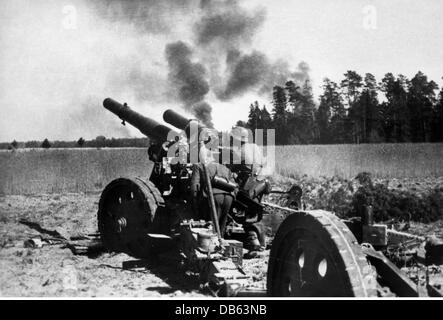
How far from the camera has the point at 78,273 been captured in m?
7.64

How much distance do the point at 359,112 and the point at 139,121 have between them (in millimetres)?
23356

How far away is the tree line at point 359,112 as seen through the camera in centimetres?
2298

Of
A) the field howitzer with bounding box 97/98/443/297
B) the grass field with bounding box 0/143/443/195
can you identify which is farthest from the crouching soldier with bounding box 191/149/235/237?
the grass field with bounding box 0/143/443/195

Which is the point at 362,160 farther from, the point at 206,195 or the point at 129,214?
the point at 206,195

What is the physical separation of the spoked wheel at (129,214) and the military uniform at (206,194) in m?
0.73

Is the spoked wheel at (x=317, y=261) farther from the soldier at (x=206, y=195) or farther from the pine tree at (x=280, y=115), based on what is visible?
the pine tree at (x=280, y=115)

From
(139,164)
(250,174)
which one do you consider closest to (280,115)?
(139,164)

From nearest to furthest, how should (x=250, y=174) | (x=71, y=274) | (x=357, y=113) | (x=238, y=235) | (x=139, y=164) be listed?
(x=71, y=274) < (x=238, y=235) < (x=250, y=174) < (x=139, y=164) < (x=357, y=113)

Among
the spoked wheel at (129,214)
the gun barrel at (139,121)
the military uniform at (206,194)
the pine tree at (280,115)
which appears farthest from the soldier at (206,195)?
the pine tree at (280,115)

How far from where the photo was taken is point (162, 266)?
8.20m

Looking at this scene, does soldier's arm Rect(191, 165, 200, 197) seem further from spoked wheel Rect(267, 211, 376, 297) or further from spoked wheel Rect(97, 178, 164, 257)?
spoked wheel Rect(267, 211, 376, 297)

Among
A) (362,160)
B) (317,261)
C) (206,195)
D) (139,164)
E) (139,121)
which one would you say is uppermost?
(139,121)

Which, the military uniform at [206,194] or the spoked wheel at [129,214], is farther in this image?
the spoked wheel at [129,214]
